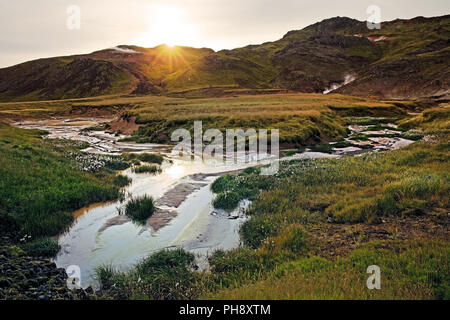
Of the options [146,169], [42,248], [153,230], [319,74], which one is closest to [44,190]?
[42,248]

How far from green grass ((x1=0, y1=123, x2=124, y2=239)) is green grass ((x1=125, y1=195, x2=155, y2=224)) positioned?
216cm

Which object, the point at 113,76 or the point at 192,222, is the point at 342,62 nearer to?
the point at 113,76

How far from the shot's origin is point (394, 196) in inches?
461

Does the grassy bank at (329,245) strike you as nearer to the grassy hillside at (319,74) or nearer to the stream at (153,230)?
the stream at (153,230)

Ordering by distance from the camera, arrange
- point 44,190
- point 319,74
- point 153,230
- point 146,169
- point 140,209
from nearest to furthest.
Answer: point 153,230
point 140,209
point 44,190
point 146,169
point 319,74

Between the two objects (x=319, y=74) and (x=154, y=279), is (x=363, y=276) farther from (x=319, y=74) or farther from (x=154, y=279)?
(x=319, y=74)

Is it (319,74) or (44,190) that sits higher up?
(319,74)

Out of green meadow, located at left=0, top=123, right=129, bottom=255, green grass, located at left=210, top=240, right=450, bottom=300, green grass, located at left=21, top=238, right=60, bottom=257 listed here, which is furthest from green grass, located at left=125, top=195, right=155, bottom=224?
green grass, located at left=210, top=240, right=450, bottom=300

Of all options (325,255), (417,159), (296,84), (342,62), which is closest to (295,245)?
(325,255)

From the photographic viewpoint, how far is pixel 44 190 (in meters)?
12.9

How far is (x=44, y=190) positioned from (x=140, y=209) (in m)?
4.39

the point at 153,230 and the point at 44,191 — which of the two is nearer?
the point at 153,230

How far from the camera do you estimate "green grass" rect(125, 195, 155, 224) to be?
39.9 ft

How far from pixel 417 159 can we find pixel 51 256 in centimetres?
1923
